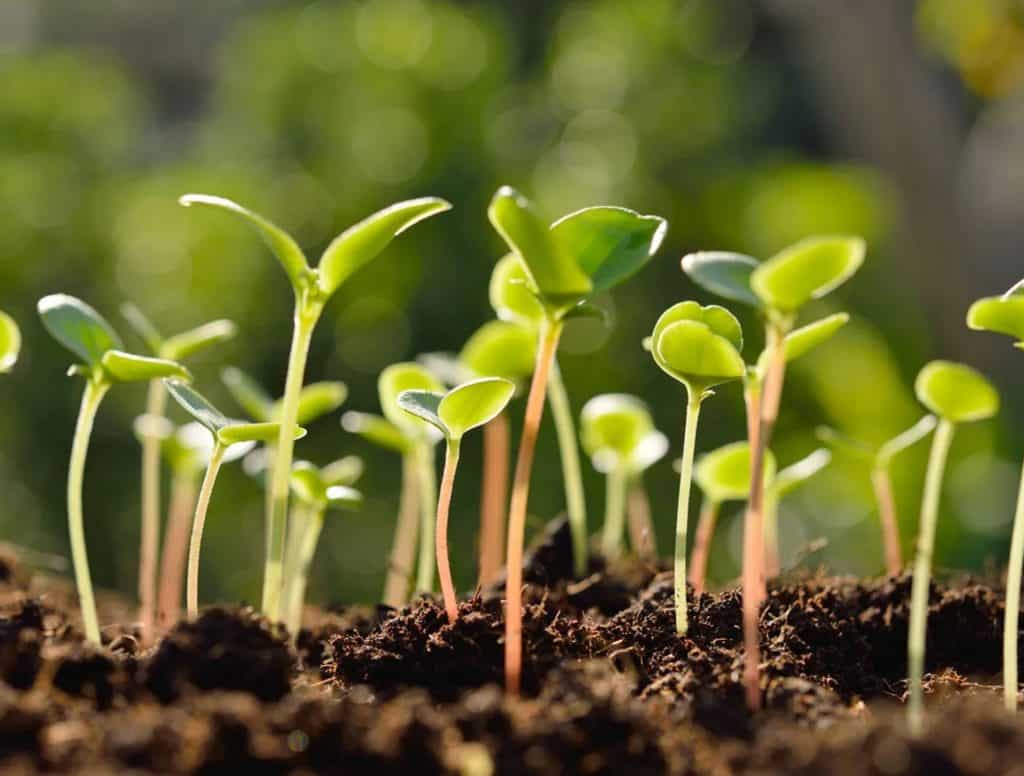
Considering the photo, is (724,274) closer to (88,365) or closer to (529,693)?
(529,693)

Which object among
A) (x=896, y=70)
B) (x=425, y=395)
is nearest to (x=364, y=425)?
(x=425, y=395)

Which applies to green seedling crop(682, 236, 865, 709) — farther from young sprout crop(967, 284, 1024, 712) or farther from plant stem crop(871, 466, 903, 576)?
plant stem crop(871, 466, 903, 576)

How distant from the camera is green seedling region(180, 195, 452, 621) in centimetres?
51

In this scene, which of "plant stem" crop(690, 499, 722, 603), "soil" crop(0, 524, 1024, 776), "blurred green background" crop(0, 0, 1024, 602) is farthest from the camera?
"blurred green background" crop(0, 0, 1024, 602)

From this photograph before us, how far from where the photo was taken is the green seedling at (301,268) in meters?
0.51

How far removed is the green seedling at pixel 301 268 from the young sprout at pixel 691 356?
13 cm

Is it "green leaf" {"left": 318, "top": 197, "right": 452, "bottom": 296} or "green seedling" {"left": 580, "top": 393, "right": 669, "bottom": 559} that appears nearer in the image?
"green leaf" {"left": 318, "top": 197, "right": 452, "bottom": 296}

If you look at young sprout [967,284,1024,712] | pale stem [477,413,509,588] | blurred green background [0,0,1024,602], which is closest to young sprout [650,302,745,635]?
young sprout [967,284,1024,712]

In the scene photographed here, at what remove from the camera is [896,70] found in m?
2.40

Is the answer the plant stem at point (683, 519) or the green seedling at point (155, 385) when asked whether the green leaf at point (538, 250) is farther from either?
the green seedling at point (155, 385)

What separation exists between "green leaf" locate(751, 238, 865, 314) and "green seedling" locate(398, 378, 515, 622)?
0.45 ft

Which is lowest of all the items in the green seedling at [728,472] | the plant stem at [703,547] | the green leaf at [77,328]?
the plant stem at [703,547]

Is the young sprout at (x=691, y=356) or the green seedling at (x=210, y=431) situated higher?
the young sprout at (x=691, y=356)

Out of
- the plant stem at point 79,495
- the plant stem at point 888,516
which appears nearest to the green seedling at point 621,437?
the plant stem at point 888,516
